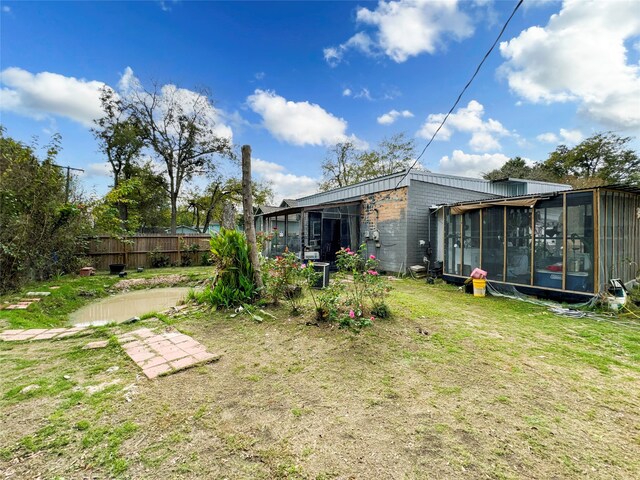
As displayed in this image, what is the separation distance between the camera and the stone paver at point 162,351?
9.11 feet

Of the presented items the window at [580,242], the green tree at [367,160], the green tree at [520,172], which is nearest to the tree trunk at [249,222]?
the window at [580,242]

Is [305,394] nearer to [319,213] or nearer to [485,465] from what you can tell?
[485,465]

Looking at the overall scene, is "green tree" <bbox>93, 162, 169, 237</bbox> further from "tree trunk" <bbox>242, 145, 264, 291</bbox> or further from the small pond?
"tree trunk" <bbox>242, 145, 264, 291</bbox>

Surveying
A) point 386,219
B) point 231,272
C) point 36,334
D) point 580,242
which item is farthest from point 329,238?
point 36,334

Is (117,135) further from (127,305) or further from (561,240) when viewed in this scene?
(561,240)

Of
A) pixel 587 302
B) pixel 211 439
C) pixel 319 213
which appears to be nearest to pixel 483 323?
pixel 587 302

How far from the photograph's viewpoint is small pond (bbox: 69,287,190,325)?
558 centimetres

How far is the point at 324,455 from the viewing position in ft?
5.35

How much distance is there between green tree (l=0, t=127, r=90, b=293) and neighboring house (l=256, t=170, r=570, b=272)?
621 cm

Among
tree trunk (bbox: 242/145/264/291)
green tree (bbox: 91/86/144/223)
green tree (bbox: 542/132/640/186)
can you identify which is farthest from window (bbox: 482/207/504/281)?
green tree (bbox: 91/86/144/223)

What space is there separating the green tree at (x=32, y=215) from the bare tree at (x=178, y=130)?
1047cm

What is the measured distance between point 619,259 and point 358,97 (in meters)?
9.64

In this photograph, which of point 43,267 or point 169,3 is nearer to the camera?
point 169,3

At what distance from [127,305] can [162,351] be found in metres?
4.48
